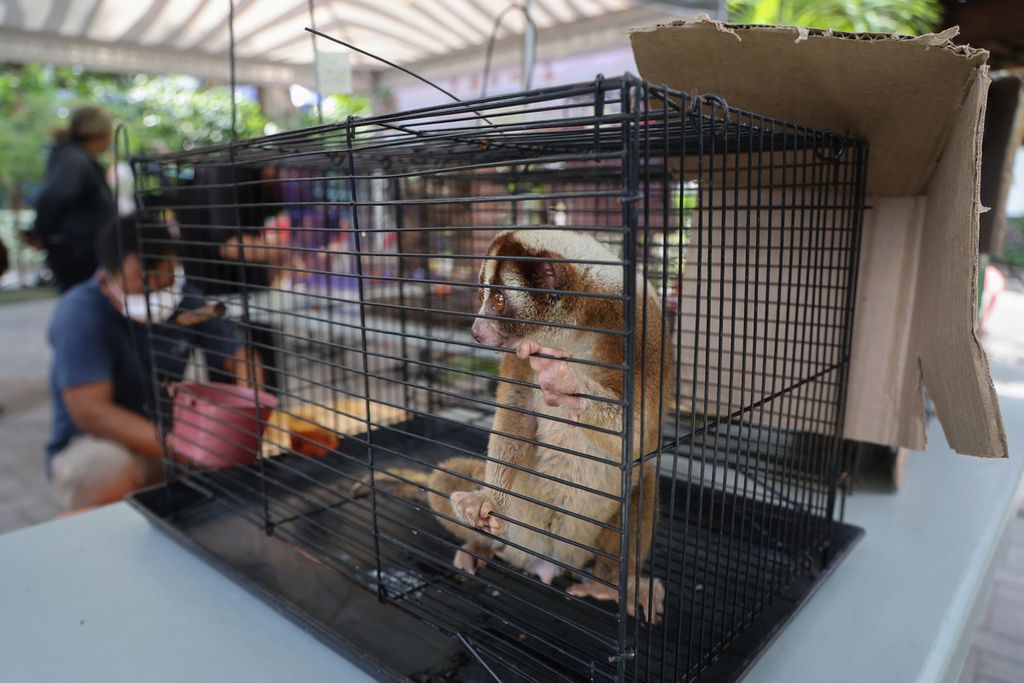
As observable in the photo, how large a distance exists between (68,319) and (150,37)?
7.90 ft

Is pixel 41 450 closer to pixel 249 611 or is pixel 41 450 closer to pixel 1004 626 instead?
pixel 249 611

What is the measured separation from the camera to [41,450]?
4.34m

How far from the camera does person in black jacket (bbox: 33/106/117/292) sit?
4.15m

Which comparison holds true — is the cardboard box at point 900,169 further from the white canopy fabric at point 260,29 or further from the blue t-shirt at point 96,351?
the white canopy fabric at point 260,29

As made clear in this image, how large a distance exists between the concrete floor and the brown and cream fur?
5.30ft

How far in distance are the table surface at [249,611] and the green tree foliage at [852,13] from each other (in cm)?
318

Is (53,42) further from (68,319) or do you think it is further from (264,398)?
(264,398)

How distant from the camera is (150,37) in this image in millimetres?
3947

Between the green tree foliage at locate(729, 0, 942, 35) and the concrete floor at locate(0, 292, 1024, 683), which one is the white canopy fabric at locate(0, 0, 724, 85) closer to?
the green tree foliage at locate(729, 0, 942, 35)

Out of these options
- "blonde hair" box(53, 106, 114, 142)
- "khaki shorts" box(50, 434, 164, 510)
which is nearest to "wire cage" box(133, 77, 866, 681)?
"khaki shorts" box(50, 434, 164, 510)

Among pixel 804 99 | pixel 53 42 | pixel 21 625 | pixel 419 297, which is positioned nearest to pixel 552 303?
pixel 804 99

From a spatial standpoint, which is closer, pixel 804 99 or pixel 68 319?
pixel 804 99

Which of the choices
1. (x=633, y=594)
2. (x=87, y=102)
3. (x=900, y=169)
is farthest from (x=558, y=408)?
(x=87, y=102)

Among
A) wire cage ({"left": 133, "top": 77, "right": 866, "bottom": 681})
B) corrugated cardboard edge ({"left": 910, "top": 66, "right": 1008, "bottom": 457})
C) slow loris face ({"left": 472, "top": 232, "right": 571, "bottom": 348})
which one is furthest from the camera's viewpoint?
slow loris face ({"left": 472, "top": 232, "right": 571, "bottom": 348})
